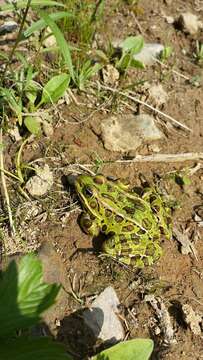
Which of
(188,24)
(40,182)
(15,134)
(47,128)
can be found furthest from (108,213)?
(188,24)

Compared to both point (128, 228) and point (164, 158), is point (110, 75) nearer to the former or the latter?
point (164, 158)

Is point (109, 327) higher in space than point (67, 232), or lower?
lower

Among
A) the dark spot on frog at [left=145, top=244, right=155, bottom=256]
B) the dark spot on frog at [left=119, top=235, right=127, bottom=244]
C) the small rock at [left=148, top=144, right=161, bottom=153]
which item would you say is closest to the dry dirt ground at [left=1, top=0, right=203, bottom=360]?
the small rock at [left=148, top=144, right=161, bottom=153]

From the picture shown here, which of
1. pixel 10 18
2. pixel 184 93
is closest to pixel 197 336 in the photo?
pixel 184 93

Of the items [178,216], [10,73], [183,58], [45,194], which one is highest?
[10,73]

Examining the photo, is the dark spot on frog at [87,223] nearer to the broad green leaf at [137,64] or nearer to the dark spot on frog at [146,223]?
the dark spot on frog at [146,223]

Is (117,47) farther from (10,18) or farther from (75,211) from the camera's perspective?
(75,211)
